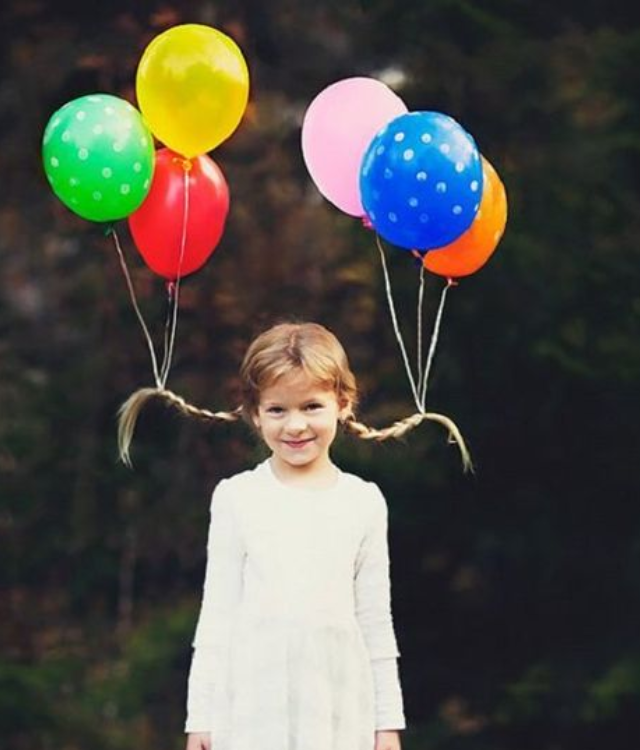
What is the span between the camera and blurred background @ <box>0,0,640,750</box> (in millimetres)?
5848

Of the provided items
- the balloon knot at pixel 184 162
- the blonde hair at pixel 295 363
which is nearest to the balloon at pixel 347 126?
the balloon knot at pixel 184 162

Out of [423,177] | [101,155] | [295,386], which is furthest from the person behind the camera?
[101,155]

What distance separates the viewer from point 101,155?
397cm

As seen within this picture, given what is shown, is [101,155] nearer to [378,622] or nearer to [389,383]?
[378,622]

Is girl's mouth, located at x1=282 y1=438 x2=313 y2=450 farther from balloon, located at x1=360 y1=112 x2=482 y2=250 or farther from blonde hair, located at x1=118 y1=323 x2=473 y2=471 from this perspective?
balloon, located at x1=360 y1=112 x2=482 y2=250

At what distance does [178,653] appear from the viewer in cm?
652

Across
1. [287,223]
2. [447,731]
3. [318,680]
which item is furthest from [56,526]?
[318,680]

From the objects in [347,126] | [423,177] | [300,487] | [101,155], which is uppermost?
[347,126]

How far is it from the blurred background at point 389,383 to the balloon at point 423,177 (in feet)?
6.10

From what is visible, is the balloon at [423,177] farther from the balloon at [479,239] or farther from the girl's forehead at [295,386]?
the girl's forehead at [295,386]

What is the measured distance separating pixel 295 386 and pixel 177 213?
2.45 ft

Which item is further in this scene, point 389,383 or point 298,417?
point 389,383

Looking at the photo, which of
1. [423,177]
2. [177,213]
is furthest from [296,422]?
[177,213]

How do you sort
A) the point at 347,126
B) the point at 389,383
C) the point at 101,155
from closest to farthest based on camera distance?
the point at 101,155
the point at 347,126
the point at 389,383
